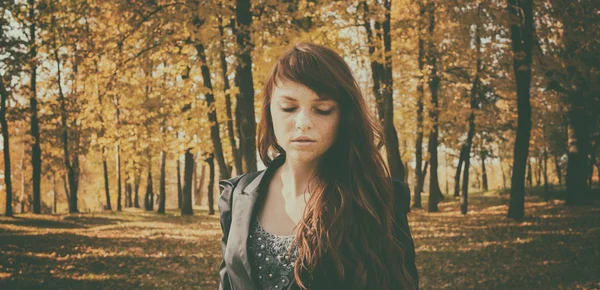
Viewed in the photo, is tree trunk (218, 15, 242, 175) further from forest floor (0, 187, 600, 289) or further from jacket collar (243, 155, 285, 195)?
jacket collar (243, 155, 285, 195)

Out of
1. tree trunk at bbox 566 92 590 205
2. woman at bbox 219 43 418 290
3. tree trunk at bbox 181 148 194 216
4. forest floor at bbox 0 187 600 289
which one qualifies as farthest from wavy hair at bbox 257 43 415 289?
tree trunk at bbox 181 148 194 216

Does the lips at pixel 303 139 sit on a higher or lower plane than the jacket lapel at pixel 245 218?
higher

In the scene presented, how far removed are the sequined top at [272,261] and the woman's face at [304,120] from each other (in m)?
0.32

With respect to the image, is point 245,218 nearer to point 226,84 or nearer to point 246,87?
point 246,87

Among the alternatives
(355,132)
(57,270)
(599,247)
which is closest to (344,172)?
(355,132)

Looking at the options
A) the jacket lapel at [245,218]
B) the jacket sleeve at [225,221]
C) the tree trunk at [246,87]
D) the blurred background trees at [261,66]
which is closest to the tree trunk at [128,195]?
the blurred background trees at [261,66]

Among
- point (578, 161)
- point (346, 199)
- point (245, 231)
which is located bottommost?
point (245, 231)

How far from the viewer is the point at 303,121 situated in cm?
152

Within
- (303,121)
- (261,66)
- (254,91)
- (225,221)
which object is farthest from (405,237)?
(254,91)

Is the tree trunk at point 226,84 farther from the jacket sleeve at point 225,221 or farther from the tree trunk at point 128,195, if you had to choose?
the tree trunk at point 128,195

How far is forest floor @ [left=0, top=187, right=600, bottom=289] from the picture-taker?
25.0 ft

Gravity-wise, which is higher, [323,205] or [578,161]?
[578,161]

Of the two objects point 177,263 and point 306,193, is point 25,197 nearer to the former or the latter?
point 177,263

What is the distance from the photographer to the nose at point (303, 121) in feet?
4.99
